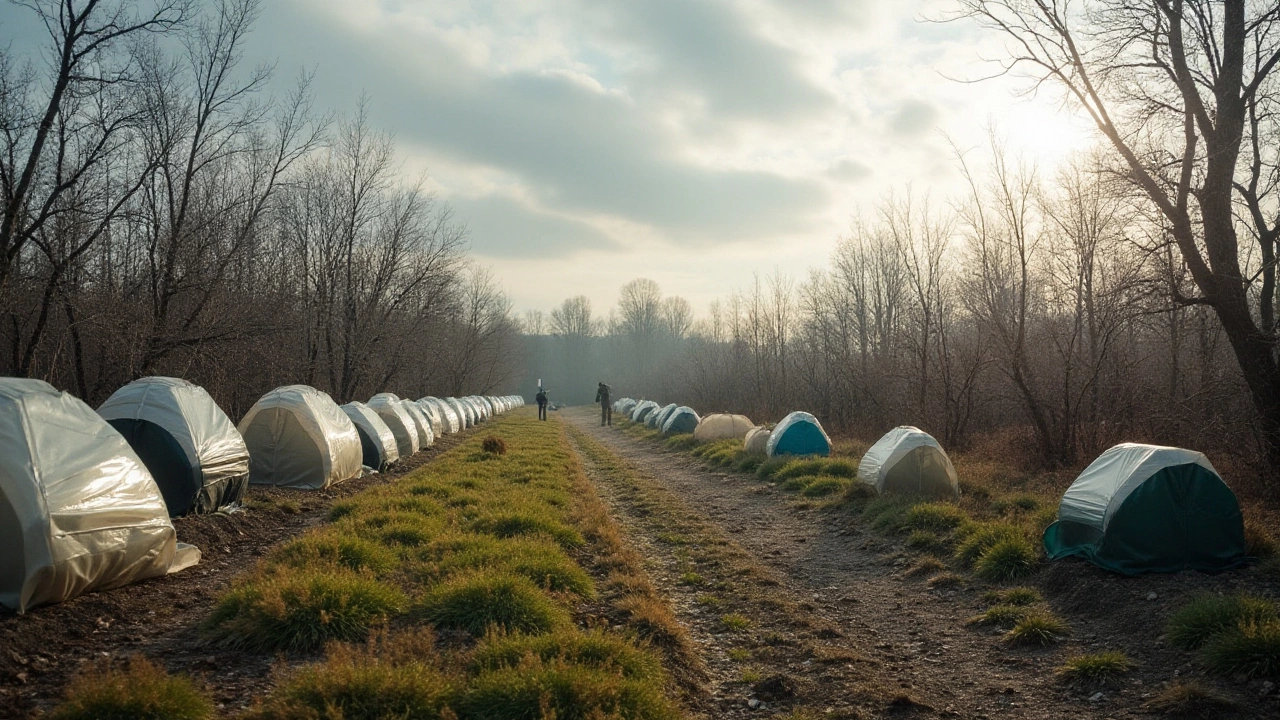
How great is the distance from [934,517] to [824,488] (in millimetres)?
3487

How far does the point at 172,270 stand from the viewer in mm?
13367

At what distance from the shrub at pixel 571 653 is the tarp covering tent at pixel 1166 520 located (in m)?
4.46

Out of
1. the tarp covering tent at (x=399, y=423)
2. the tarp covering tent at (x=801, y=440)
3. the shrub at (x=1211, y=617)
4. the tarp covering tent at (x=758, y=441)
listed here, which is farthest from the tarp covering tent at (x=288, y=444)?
the shrub at (x=1211, y=617)

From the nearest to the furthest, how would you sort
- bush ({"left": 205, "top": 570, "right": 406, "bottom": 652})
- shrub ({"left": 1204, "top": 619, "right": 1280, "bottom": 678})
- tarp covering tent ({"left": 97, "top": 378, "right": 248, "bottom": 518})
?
1. shrub ({"left": 1204, "top": 619, "right": 1280, "bottom": 678})
2. bush ({"left": 205, "top": 570, "right": 406, "bottom": 652})
3. tarp covering tent ({"left": 97, "top": 378, "right": 248, "bottom": 518})

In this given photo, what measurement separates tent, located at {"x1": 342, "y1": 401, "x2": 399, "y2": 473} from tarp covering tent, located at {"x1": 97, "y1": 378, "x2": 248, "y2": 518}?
5.25m

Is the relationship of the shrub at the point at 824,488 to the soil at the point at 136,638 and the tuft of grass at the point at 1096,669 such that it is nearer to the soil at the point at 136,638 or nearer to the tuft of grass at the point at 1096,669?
the tuft of grass at the point at 1096,669

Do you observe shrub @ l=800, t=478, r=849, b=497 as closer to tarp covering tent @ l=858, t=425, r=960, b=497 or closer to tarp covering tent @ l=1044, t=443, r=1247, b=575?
tarp covering tent @ l=858, t=425, r=960, b=497

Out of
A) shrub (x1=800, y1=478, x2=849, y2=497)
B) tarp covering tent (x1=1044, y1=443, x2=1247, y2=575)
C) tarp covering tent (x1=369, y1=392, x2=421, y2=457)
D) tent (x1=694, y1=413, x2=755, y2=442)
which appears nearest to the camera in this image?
tarp covering tent (x1=1044, y1=443, x2=1247, y2=575)

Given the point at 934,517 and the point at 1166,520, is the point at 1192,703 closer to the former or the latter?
the point at 1166,520

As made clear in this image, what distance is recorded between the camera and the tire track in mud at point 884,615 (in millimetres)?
4746

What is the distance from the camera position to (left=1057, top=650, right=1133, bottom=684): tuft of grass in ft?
16.3

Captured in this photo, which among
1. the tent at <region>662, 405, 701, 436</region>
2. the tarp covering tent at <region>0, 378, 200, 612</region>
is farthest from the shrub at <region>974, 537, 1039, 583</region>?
the tent at <region>662, 405, 701, 436</region>

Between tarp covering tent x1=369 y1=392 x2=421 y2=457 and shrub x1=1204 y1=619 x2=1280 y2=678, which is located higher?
tarp covering tent x1=369 y1=392 x2=421 y2=457

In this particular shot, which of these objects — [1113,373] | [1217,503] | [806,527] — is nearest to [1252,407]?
[1217,503]
